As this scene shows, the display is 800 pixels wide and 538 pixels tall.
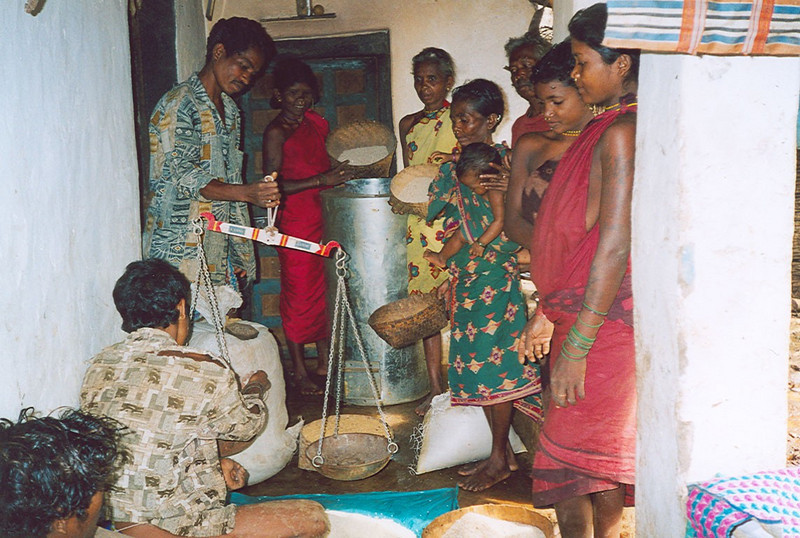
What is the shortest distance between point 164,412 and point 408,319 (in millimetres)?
1613

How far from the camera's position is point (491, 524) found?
2.73m

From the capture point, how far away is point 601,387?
6.92 feet

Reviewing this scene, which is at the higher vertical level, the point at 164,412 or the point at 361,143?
the point at 361,143

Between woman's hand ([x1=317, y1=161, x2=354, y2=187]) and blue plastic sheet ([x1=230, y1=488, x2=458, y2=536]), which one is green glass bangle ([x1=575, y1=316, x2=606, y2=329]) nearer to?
blue plastic sheet ([x1=230, y1=488, x2=458, y2=536])

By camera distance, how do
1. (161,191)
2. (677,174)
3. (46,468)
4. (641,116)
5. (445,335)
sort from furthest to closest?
1. (445,335)
2. (161,191)
3. (641,116)
4. (677,174)
5. (46,468)

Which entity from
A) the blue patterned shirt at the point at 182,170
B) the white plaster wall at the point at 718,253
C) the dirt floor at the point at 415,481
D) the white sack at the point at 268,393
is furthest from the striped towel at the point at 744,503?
the blue patterned shirt at the point at 182,170

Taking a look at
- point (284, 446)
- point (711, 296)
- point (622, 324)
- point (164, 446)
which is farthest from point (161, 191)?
point (711, 296)

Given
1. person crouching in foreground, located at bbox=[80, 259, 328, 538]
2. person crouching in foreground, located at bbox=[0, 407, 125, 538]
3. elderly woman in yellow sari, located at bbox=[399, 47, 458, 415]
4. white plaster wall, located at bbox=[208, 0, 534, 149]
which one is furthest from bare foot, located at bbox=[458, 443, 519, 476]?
white plaster wall, located at bbox=[208, 0, 534, 149]

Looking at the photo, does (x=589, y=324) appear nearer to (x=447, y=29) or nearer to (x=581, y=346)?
(x=581, y=346)

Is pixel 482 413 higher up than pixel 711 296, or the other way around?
pixel 711 296

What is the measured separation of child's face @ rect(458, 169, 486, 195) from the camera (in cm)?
314

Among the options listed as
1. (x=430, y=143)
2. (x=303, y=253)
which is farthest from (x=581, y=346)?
(x=303, y=253)

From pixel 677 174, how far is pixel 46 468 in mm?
1610

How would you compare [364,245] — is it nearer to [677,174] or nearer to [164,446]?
[164,446]
